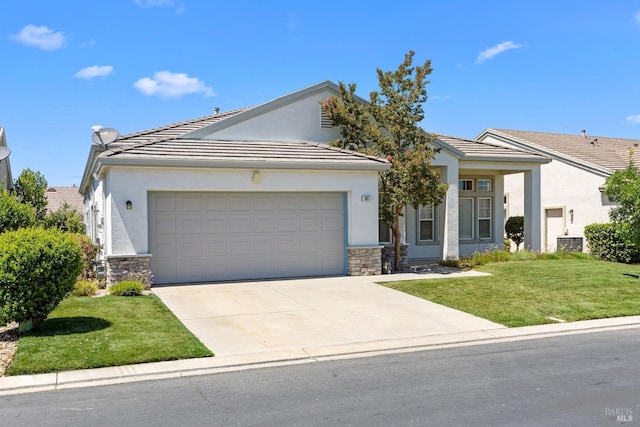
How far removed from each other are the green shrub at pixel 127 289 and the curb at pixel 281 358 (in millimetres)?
5379

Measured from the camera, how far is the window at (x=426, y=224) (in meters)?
21.3

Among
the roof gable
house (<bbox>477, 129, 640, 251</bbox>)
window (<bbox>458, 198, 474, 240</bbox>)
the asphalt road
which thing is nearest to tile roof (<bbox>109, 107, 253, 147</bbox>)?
window (<bbox>458, 198, 474, 240</bbox>)

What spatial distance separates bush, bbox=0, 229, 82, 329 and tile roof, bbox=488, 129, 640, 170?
2222 centimetres

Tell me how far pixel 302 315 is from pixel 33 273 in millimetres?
4638

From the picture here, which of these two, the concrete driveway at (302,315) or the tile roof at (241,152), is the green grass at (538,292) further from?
the tile roof at (241,152)

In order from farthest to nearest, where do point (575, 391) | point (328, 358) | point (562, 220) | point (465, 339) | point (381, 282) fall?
point (562, 220), point (381, 282), point (465, 339), point (328, 358), point (575, 391)

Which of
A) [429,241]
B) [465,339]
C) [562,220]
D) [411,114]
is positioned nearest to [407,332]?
[465,339]

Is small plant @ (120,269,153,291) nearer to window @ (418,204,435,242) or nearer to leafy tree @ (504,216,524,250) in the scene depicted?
window @ (418,204,435,242)

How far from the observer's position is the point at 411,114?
16.9 meters

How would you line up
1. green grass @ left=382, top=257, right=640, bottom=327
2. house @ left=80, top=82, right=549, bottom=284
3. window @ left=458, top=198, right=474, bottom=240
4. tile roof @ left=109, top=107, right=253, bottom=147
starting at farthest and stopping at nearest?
window @ left=458, top=198, right=474, bottom=240
tile roof @ left=109, top=107, right=253, bottom=147
house @ left=80, top=82, right=549, bottom=284
green grass @ left=382, top=257, right=640, bottom=327

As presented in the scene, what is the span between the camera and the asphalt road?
5.63 metres

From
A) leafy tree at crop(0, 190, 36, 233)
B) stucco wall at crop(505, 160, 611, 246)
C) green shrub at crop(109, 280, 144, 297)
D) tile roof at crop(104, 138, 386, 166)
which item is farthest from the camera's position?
stucco wall at crop(505, 160, 611, 246)

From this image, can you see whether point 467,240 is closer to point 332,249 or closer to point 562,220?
point 562,220

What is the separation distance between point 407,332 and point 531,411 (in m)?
3.94
